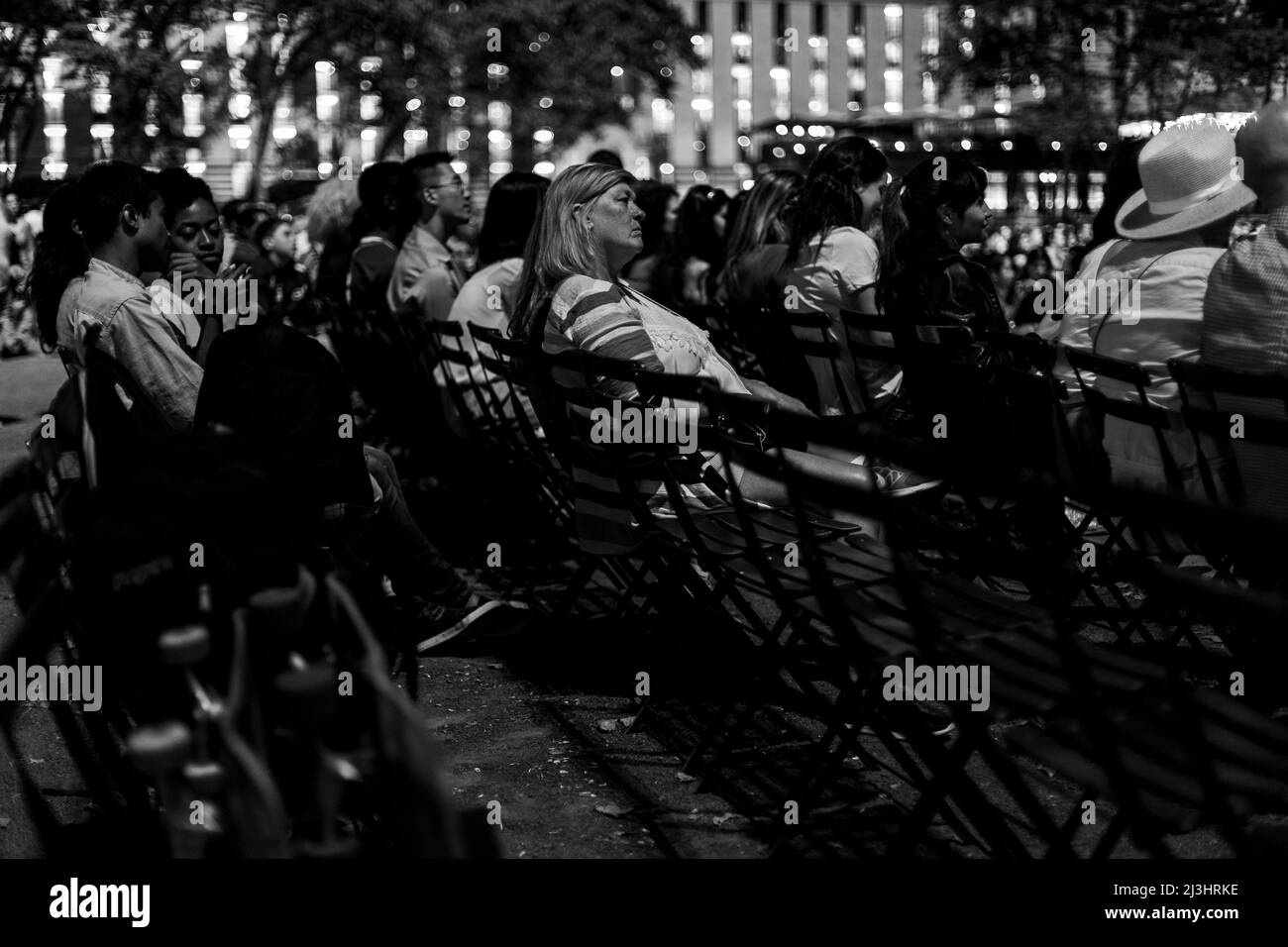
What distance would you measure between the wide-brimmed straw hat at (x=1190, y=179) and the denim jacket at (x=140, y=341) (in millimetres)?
3131

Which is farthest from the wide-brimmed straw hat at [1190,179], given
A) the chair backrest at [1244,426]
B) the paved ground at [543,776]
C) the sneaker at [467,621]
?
the sneaker at [467,621]

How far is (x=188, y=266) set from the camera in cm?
655

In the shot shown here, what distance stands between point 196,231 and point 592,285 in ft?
8.56

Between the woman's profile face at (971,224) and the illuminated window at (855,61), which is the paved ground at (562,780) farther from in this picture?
the illuminated window at (855,61)

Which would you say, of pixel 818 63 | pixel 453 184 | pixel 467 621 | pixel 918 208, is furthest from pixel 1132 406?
pixel 818 63

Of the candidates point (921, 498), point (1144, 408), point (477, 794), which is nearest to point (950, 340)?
point (921, 498)

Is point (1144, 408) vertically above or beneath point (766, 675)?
above

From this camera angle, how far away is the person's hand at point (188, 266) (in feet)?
21.4

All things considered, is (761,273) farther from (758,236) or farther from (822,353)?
(822,353)

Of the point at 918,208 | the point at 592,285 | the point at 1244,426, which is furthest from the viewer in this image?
the point at 918,208

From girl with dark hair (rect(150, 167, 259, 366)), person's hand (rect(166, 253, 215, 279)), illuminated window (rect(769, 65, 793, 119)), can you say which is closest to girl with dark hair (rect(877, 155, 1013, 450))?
girl with dark hair (rect(150, 167, 259, 366))
